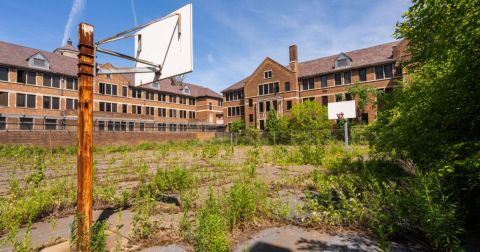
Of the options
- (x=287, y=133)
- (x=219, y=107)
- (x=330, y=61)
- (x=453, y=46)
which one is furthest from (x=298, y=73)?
(x=453, y=46)

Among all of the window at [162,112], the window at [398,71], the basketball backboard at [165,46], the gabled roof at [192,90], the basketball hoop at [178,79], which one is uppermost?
the gabled roof at [192,90]

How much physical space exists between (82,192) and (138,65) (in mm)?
2605

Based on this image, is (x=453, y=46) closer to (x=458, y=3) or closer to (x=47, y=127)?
(x=458, y=3)

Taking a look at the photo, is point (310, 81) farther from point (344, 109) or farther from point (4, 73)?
point (4, 73)

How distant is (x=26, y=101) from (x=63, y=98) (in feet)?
13.7

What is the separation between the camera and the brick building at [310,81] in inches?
1377

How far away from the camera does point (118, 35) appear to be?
182 inches

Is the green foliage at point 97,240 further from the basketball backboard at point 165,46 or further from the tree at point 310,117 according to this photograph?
the tree at point 310,117

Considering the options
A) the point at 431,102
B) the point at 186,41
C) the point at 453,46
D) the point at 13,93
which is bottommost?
the point at 431,102

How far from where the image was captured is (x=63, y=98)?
36312 mm

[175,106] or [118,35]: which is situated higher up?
[175,106]

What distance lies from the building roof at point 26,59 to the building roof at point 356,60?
3450 centimetres

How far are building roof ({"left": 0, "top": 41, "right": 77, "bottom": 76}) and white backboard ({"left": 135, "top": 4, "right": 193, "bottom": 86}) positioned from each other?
1447 inches

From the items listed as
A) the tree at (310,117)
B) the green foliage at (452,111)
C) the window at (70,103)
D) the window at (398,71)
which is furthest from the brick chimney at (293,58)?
the green foliage at (452,111)
